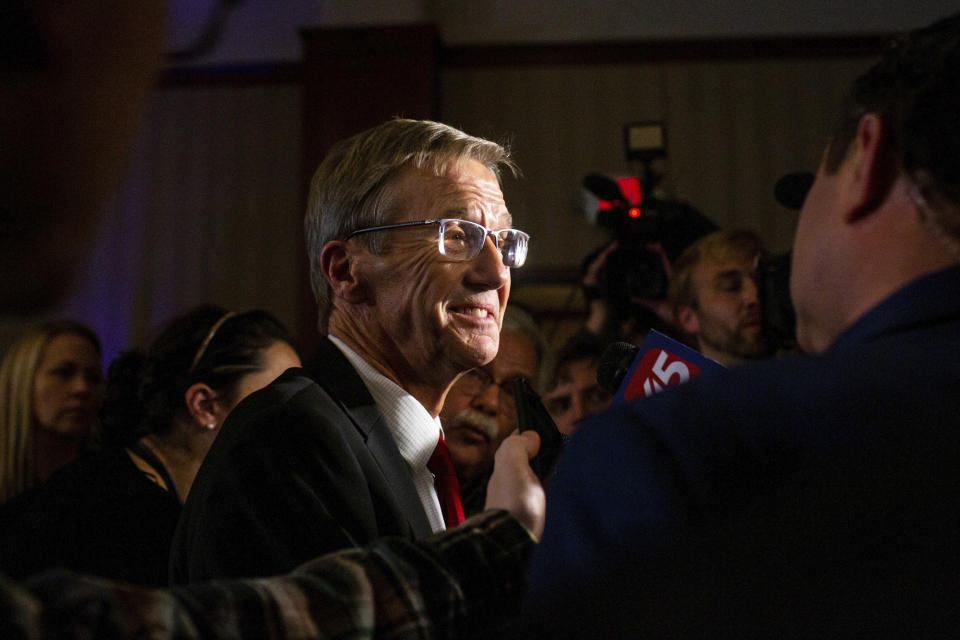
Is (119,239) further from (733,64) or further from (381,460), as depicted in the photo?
(381,460)

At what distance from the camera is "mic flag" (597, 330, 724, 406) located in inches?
43.8

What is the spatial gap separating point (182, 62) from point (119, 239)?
1170mm

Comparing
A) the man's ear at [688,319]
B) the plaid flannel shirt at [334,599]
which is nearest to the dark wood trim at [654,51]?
the man's ear at [688,319]

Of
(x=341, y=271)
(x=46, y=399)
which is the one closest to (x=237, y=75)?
(x=46, y=399)

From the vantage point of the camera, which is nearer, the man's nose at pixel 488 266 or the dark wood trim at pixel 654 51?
the man's nose at pixel 488 266

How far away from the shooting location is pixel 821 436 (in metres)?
0.61

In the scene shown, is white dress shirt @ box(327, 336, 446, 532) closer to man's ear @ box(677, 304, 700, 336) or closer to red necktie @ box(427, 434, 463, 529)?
red necktie @ box(427, 434, 463, 529)

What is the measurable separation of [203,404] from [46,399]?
2.74ft

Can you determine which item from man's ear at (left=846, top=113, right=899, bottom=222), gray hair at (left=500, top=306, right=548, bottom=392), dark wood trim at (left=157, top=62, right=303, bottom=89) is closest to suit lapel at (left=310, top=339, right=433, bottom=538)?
man's ear at (left=846, top=113, right=899, bottom=222)

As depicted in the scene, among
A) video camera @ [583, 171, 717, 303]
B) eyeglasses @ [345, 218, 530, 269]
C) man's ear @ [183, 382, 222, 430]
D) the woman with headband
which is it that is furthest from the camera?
video camera @ [583, 171, 717, 303]

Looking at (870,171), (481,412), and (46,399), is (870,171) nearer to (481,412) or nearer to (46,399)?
(481,412)

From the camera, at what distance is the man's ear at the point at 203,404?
2.15 m

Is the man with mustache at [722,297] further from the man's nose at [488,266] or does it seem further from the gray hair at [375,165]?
the gray hair at [375,165]

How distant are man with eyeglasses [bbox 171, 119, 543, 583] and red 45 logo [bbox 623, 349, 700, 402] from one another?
1.06 ft
